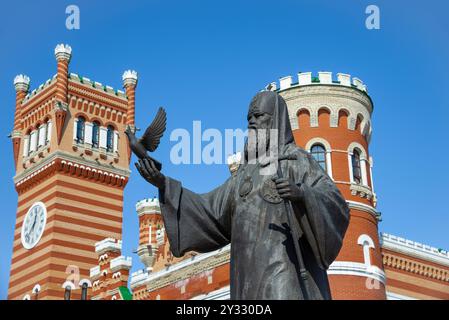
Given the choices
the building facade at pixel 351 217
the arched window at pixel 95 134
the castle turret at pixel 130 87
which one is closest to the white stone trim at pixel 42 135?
the arched window at pixel 95 134

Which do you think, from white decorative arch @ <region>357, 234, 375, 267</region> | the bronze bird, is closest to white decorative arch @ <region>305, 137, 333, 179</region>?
white decorative arch @ <region>357, 234, 375, 267</region>

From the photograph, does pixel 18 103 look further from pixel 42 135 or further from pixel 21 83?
pixel 42 135

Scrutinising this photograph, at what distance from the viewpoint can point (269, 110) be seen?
18.0ft

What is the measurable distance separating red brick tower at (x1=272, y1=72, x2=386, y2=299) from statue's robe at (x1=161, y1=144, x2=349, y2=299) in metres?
21.7

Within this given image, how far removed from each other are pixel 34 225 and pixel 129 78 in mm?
10675

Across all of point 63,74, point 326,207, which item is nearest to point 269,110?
point 326,207

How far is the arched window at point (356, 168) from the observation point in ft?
92.2

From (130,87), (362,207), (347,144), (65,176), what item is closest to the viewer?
(362,207)

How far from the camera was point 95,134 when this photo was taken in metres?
43.4

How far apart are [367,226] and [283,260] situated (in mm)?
23557

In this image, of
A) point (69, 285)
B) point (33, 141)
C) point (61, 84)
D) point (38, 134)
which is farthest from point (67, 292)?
point (61, 84)

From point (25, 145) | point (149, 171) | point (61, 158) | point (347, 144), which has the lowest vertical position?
point (149, 171)

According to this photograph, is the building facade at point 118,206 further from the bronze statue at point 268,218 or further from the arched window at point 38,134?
the bronze statue at point 268,218
